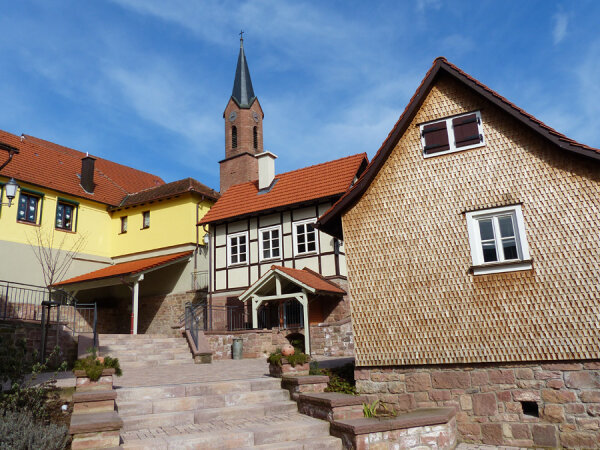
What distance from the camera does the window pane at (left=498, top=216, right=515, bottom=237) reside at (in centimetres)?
827

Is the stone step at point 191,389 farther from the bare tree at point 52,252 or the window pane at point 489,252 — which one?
the bare tree at point 52,252

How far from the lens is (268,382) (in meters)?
8.81

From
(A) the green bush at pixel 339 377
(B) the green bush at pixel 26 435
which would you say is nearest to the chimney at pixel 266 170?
(A) the green bush at pixel 339 377

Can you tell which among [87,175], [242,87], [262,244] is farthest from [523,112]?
[242,87]

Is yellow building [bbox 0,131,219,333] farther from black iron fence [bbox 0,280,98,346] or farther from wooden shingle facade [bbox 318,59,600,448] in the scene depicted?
wooden shingle facade [bbox 318,59,600,448]

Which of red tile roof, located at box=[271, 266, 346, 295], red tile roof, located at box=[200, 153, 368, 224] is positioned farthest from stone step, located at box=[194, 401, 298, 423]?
red tile roof, located at box=[200, 153, 368, 224]

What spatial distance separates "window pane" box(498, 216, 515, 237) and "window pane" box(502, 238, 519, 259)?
0.36ft

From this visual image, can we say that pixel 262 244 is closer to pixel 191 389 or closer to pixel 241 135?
pixel 191 389

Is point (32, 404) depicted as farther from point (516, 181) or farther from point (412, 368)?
point (516, 181)

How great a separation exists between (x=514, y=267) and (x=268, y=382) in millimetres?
4615

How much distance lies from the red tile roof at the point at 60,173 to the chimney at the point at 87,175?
28cm

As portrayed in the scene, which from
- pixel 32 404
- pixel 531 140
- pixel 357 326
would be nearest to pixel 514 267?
pixel 531 140

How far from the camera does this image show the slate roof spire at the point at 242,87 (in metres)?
32.4

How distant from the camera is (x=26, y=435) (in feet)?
17.2
